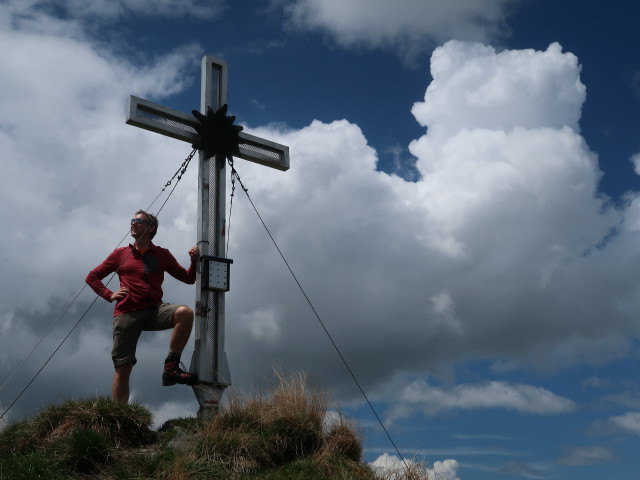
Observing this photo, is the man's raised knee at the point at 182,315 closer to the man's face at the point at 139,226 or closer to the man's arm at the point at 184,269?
the man's arm at the point at 184,269

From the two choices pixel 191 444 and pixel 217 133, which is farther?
pixel 217 133

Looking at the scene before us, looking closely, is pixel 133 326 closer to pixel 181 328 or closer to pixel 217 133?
pixel 181 328

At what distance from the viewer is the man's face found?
950cm

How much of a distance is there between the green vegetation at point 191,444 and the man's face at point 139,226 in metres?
2.09

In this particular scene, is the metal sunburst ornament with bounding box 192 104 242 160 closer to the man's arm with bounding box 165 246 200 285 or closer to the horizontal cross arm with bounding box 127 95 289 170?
the horizontal cross arm with bounding box 127 95 289 170

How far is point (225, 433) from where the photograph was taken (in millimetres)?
7867

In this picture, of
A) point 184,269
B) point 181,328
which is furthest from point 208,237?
point 181,328

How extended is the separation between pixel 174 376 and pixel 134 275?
1.32 metres

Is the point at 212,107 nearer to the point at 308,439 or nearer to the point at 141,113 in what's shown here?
the point at 141,113

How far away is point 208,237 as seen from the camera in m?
10.0

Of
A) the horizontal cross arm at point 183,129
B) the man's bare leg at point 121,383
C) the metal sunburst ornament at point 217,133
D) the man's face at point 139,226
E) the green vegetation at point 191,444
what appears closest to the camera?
the green vegetation at point 191,444

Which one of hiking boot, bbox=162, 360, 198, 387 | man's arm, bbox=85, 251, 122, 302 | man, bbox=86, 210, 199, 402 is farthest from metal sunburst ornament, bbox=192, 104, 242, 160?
hiking boot, bbox=162, 360, 198, 387

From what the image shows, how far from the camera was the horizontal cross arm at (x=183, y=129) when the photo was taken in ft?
32.2

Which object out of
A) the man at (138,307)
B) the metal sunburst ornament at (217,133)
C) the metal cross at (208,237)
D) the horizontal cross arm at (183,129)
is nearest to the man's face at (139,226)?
the man at (138,307)
